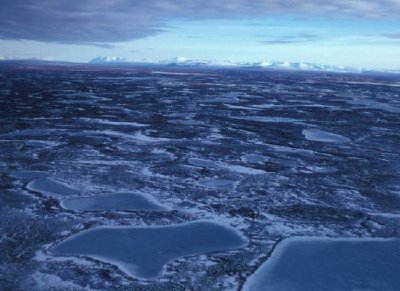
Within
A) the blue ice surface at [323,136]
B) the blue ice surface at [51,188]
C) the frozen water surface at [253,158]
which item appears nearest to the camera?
the blue ice surface at [51,188]

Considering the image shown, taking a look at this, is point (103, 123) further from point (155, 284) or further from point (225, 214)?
point (155, 284)

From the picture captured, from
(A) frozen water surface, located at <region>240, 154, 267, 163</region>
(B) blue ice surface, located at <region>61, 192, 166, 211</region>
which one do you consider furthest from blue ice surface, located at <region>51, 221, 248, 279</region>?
(A) frozen water surface, located at <region>240, 154, 267, 163</region>

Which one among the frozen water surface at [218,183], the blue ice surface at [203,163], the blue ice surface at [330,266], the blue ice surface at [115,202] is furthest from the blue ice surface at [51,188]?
the blue ice surface at [330,266]

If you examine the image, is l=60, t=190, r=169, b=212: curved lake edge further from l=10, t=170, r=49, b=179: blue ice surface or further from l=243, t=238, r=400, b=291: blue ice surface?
l=243, t=238, r=400, b=291: blue ice surface

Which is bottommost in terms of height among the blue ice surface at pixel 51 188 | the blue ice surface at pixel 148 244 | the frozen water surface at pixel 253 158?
the blue ice surface at pixel 148 244

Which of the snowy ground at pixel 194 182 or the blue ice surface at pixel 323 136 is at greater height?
the blue ice surface at pixel 323 136

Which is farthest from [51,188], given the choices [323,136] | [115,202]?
[323,136]

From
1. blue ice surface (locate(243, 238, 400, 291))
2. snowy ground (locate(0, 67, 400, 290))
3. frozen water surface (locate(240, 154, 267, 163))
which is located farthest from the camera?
frozen water surface (locate(240, 154, 267, 163))

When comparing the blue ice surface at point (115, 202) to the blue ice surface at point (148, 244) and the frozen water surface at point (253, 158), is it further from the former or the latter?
the frozen water surface at point (253, 158)
